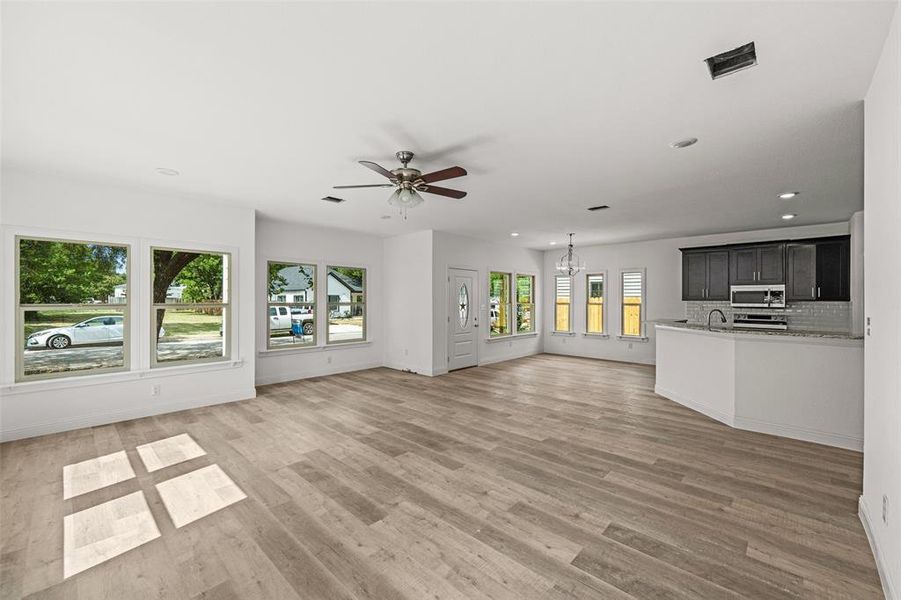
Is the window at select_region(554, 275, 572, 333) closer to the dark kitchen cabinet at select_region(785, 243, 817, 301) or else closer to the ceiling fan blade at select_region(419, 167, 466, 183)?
the dark kitchen cabinet at select_region(785, 243, 817, 301)

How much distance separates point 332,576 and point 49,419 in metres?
4.33

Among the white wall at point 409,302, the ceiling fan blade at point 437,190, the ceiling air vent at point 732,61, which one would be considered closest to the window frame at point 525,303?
the white wall at point 409,302

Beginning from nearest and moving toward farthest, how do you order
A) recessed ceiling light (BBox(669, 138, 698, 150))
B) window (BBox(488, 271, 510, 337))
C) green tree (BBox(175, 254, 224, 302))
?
1. recessed ceiling light (BBox(669, 138, 698, 150))
2. green tree (BBox(175, 254, 224, 302))
3. window (BBox(488, 271, 510, 337))

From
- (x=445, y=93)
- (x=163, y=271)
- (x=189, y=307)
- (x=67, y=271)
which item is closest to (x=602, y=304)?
(x=445, y=93)

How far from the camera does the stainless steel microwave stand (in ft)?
21.6

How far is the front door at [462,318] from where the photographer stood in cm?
770

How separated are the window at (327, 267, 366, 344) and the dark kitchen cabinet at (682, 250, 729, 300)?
6367 millimetres

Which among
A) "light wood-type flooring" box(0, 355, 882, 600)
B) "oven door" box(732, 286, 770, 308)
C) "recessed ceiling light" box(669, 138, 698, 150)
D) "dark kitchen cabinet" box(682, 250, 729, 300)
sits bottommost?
"light wood-type flooring" box(0, 355, 882, 600)

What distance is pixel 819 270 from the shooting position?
624 centimetres

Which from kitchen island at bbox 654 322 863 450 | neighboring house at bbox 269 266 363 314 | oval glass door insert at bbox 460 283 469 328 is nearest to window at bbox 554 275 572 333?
oval glass door insert at bbox 460 283 469 328

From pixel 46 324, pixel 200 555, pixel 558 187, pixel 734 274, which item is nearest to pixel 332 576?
pixel 200 555

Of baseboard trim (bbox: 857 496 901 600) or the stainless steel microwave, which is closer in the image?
baseboard trim (bbox: 857 496 901 600)

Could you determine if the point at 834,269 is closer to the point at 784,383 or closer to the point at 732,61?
the point at 784,383

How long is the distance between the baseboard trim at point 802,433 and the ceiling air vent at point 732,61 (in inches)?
147
